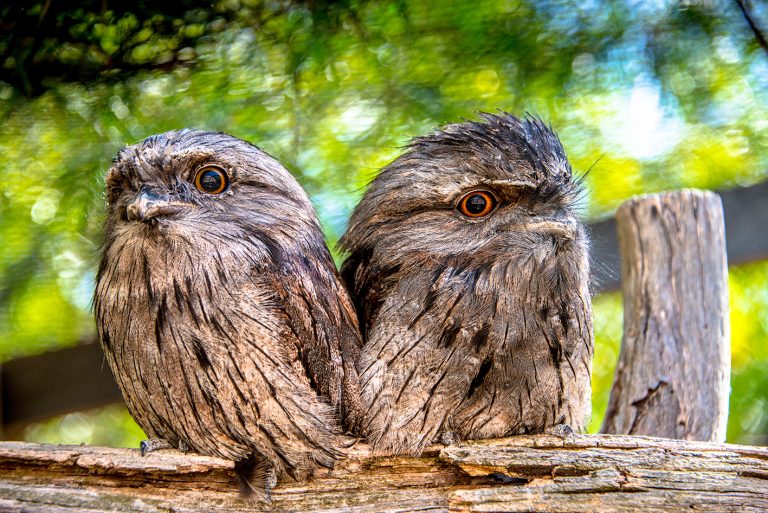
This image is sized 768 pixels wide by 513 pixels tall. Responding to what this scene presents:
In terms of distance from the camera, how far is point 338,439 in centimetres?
188

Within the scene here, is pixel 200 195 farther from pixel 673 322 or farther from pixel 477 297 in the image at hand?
pixel 673 322

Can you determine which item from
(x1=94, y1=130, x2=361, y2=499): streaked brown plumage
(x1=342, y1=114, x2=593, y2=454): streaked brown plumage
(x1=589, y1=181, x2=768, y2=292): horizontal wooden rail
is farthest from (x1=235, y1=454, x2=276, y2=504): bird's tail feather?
(x1=589, y1=181, x2=768, y2=292): horizontal wooden rail

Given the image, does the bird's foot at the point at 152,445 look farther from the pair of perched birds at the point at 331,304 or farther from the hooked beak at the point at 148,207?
the hooked beak at the point at 148,207

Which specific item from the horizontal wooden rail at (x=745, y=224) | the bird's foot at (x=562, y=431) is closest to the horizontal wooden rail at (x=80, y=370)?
the horizontal wooden rail at (x=745, y=224)

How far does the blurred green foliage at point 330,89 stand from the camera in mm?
2494

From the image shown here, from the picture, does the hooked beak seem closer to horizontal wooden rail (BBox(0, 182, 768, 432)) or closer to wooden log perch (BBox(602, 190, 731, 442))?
wooden log perch (BBox(602, 190, 731, 442))

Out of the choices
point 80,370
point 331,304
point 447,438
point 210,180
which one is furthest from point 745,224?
point 80,370

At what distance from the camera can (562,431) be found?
6.48ft

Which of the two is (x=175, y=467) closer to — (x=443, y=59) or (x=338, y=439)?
(x=338, y=439)

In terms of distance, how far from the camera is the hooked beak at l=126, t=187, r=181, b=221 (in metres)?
1.69

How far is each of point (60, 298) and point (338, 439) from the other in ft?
6.40

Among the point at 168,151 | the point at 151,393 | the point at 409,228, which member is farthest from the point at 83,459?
the point at 409,228

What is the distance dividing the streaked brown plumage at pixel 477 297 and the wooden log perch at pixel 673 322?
0.90 meters

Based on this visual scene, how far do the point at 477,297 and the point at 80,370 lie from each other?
2.45 metres
